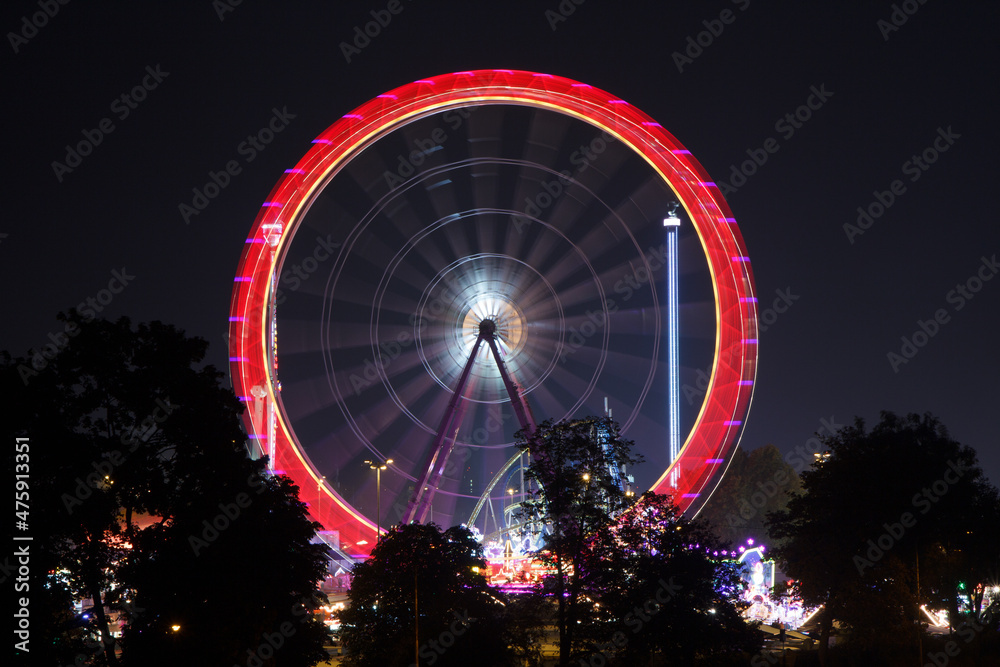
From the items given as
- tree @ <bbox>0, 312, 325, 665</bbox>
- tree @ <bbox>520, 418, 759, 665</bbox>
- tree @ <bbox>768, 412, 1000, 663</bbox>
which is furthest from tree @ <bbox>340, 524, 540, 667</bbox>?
tree @ <bbox>768, 412, 1000, 663</bbox>

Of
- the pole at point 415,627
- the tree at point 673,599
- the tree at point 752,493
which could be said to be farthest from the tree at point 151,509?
the tree at point 752,493

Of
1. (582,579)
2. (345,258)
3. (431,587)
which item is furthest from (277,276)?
(582,579)

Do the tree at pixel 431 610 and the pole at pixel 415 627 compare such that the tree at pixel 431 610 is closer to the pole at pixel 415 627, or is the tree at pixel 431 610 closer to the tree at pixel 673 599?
the pole at pixel 415 627

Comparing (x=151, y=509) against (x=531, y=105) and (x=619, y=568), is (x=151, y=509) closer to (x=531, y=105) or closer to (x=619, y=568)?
(x=619, y=568)

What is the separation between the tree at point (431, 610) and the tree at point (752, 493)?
175 feet

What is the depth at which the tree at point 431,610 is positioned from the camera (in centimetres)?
1888

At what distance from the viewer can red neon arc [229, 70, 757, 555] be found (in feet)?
85.1

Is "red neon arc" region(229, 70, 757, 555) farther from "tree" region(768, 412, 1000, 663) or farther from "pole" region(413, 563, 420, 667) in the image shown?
"pole" region(413, 563, 420, 667)

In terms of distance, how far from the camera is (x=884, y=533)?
2572 centimetres

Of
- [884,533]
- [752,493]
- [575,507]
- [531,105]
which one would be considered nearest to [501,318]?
[531,105]

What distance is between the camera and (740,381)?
26266 mm

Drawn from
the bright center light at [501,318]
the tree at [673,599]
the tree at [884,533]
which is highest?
the bright center light at [501,318]

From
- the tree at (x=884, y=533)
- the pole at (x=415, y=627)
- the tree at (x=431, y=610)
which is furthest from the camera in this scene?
the tree at (x=884, y=533)

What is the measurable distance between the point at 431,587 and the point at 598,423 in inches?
180
